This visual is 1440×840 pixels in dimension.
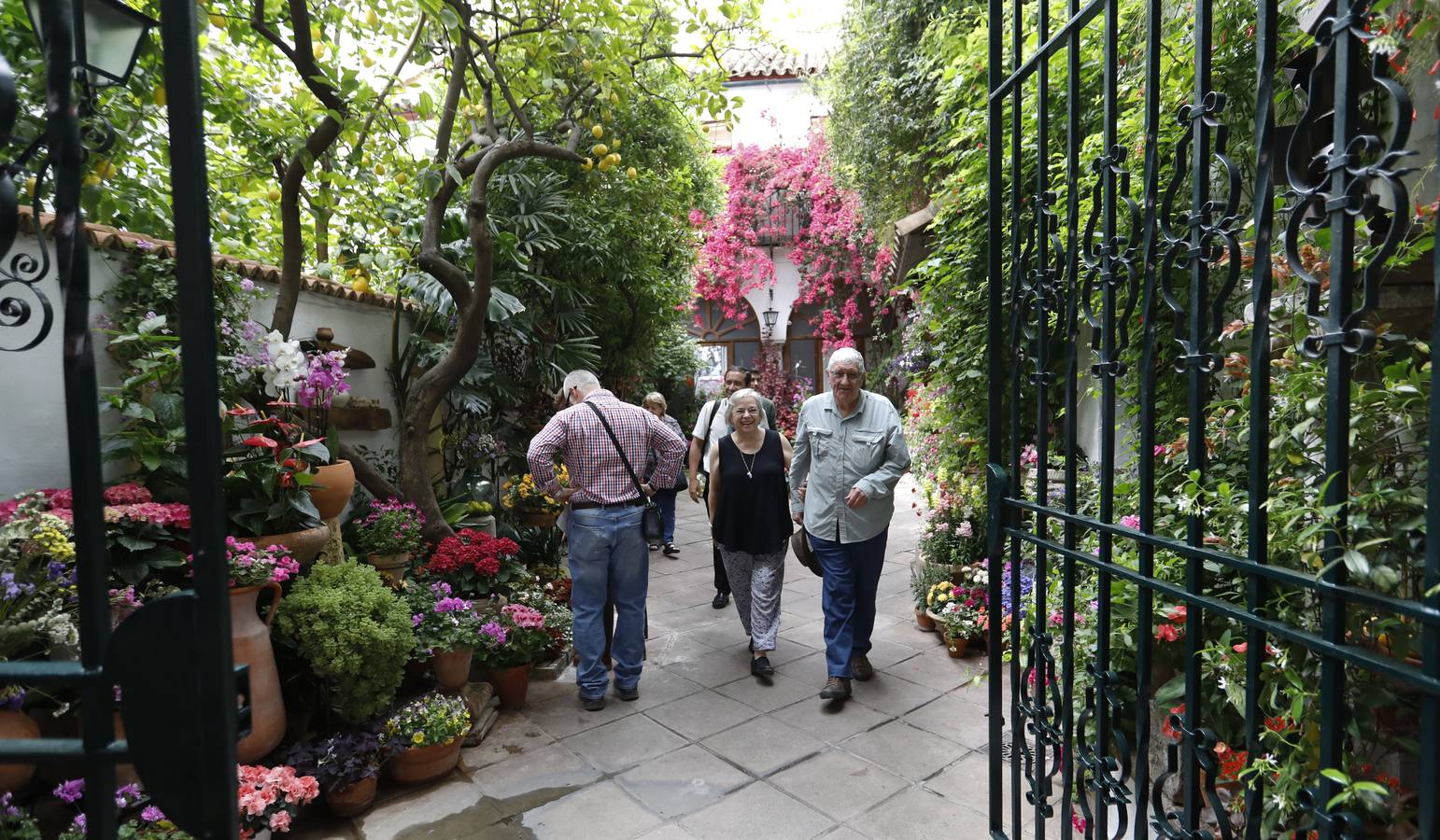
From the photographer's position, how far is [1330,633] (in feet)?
3.84

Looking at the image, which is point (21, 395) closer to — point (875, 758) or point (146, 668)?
→ point (146, 668)

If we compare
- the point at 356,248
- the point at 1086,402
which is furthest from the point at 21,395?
the point at 1086,402

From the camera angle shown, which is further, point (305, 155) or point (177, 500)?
point (305, 155)

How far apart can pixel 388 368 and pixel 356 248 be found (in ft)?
3.72

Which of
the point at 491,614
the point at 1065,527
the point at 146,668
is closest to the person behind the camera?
the point at 146,668

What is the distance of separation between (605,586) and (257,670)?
5.61ft

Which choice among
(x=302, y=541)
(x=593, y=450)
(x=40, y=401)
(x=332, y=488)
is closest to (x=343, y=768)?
(x=302, y=541)

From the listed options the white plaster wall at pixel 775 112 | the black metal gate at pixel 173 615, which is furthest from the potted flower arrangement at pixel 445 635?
the white plaster wall at pixel 775 112

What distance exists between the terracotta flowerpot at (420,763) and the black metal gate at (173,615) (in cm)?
259

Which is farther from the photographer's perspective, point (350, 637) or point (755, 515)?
point (755, 515)

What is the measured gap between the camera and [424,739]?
345cm

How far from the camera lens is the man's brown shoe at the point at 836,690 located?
4.20 m

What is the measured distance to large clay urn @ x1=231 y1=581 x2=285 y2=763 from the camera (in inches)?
124

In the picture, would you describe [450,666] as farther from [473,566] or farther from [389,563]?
[473,566]
